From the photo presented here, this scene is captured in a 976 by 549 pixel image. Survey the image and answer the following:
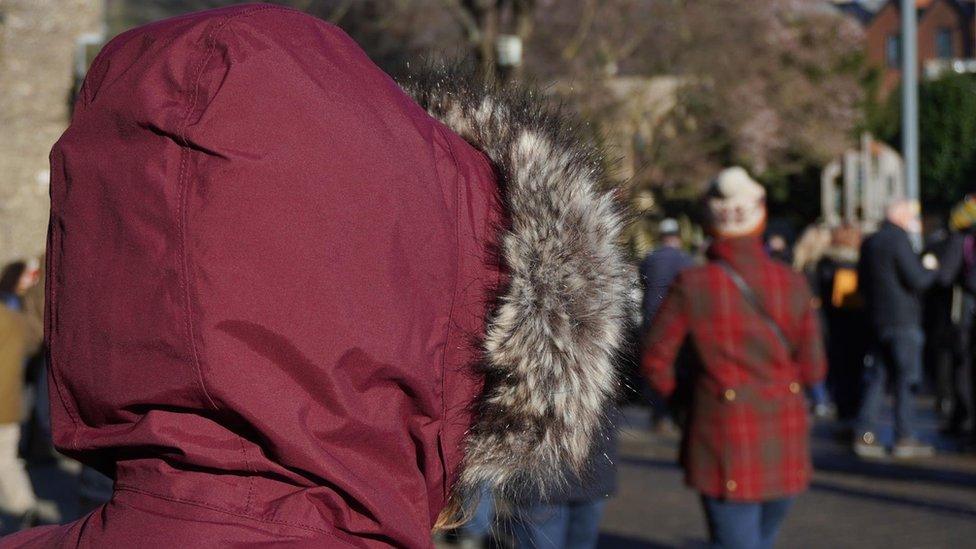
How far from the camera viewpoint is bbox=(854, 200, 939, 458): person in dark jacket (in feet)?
32.5

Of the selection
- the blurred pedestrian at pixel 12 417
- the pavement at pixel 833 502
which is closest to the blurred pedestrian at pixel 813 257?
the pavement at pixel 833 502

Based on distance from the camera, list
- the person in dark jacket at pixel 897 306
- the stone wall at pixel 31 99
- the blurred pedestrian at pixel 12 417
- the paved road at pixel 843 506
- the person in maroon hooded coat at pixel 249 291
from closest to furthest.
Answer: the person in maroon hooded coat at pixel 249 291 → the blurred pedestrian at pixel 12 417 → the paved road at pixel 843 506 → the person in dark jacket at pixel 897 306 → the stone wall at pixel 31 99

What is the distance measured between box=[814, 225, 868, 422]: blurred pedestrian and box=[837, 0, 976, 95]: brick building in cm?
6194

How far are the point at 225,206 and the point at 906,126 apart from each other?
1542 cm

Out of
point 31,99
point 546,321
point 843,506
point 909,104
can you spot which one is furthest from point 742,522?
point 31,99

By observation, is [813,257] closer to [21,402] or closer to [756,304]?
[21,402]

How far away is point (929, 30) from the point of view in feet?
242

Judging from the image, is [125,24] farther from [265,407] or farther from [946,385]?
[265,407]

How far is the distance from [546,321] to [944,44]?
77.2 m

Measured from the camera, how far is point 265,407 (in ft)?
4.71

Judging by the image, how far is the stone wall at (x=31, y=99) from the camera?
49.1 feet

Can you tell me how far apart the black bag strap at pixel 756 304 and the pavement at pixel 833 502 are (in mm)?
1103

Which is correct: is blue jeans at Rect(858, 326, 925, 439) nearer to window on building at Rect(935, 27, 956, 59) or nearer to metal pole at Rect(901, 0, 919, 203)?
metal pole at Rect(901, 0, 919, 203)

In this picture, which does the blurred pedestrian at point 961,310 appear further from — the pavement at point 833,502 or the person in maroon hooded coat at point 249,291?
the person in maroon hooded coat at point 249,291
